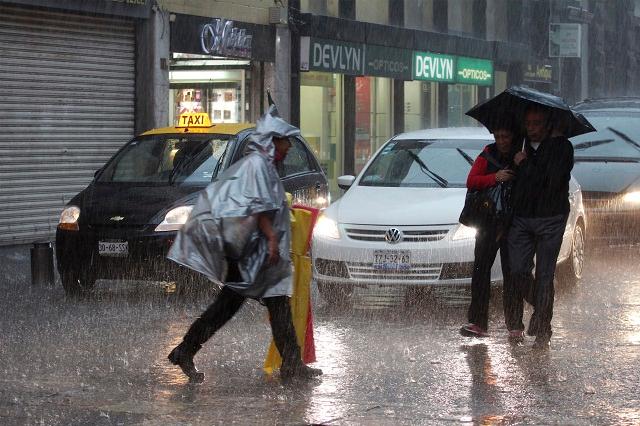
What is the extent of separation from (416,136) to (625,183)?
337cm

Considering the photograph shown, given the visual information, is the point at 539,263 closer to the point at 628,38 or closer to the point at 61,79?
the point at 61,79

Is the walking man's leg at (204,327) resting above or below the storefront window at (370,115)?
below

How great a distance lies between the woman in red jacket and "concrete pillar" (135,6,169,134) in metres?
12.7

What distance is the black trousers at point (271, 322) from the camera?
8.08 metres

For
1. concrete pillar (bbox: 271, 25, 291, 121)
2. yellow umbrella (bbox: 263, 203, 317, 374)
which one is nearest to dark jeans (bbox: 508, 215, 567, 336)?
yellow umbrella (bbox: 263, 203, 317, 374)


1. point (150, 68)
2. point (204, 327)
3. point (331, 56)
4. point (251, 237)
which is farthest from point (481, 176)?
Result: point (331, 56)

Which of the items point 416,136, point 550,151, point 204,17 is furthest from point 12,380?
point 204,17

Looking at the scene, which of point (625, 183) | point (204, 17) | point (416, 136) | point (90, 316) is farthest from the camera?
point (204, 17)

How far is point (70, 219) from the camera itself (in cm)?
1264

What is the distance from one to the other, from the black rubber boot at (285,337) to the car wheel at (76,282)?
4.68 metres

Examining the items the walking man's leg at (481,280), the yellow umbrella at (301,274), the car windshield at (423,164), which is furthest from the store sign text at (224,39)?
the yellow umbrella at (301,274)

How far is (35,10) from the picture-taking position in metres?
19.2

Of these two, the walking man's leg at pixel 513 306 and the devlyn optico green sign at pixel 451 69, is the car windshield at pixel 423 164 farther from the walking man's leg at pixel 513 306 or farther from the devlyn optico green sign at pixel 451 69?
the devlyn optico green sign at pixel 451 69

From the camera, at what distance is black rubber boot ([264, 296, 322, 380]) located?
8070 millimetres
